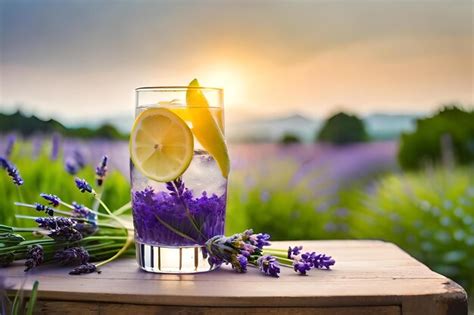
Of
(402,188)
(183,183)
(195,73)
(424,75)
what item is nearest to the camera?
(183,183)

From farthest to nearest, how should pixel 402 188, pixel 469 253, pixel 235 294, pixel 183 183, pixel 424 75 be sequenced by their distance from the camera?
pixel 424 75 → pixel 402 188 → pixel 469 253 → pixel 183 183 → pixel 235 294

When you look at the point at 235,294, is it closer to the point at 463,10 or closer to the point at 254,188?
the point at 254,188

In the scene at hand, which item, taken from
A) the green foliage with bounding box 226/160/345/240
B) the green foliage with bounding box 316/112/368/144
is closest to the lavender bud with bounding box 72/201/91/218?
the green foliage with bounding box 226/160/345/240

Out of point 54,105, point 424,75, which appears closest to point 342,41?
point 424,75

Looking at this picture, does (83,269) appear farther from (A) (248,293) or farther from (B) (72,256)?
(A) (248,293)

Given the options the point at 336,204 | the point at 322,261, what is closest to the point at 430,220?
the point at 336,204

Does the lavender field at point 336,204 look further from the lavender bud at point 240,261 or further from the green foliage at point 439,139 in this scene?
the lavender bud at point 240,261

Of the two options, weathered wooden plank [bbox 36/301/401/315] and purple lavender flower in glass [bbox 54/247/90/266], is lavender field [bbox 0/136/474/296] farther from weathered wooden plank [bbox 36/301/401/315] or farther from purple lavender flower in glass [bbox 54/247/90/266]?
weathered wooden plank [bbox 36/301/401/315]
